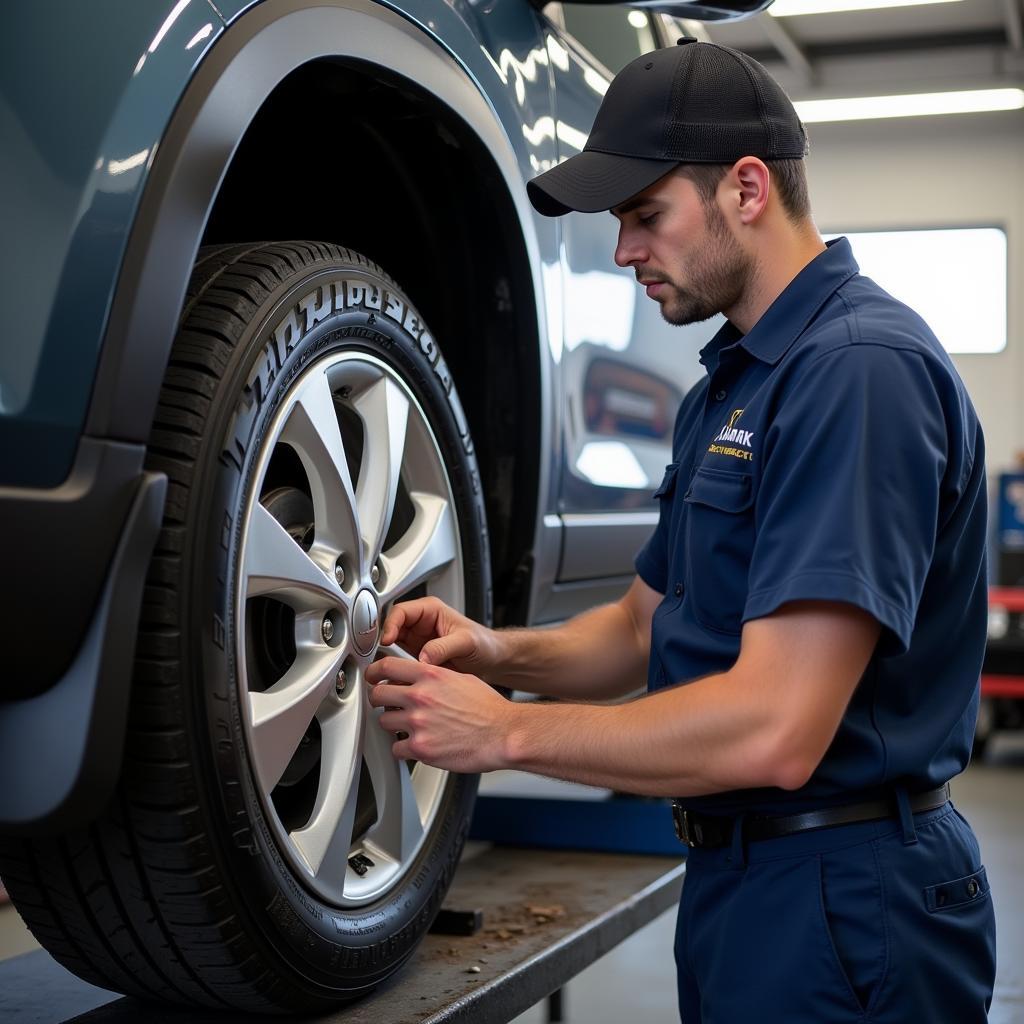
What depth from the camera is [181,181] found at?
3.43 ft

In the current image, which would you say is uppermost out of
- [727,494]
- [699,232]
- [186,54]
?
[186,54]

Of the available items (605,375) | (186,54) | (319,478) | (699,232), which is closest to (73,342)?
(186,54)

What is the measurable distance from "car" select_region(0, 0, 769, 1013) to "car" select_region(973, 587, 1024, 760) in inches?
198

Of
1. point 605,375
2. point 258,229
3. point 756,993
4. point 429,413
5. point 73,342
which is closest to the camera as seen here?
point 73,342

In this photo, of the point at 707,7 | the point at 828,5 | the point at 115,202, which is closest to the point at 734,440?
the point at 115,202

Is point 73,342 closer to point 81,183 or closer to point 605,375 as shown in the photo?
point 81,183

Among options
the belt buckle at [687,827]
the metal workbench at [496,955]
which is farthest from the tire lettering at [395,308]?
the metal workbench at [496,955]

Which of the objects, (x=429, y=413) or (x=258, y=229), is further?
(x=258, y=229)

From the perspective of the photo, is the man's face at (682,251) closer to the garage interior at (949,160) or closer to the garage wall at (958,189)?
the garage interior at (949,160)

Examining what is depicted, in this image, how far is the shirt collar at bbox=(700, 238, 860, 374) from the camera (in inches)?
53.0

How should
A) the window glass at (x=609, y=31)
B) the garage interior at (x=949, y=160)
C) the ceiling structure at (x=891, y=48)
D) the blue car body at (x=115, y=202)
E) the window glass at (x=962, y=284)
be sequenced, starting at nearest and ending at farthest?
the blue car body at (x=115, y=202) → the window glass at (x=609, y=31) → the garage interior at (x=949, y=160) → the ceiling structure at (x=891, y=48) → the window glass at (x=962, y=284)

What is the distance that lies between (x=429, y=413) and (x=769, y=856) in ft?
1.97

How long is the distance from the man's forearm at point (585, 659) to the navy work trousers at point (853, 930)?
403 mm

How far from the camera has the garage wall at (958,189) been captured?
1104cm
